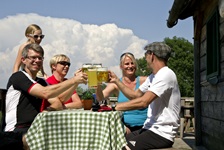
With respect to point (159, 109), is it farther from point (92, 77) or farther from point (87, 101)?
point (92, 77)

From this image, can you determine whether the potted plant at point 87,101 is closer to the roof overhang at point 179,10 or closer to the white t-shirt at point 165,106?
the white t-shirt at point 165,106

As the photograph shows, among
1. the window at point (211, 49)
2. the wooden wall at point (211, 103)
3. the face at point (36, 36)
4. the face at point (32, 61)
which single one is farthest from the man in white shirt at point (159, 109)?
the window at point (211, 49)

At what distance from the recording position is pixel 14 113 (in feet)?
12.6

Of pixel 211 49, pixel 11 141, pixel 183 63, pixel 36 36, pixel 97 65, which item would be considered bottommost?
pixel 11 141

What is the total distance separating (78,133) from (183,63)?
1449 inches

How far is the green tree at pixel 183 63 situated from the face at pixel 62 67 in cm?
3461

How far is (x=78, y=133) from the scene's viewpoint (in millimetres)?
3506

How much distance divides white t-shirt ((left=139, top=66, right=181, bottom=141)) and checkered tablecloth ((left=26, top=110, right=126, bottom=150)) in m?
0.63

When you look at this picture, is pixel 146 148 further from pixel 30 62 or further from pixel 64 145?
pixel 30 62

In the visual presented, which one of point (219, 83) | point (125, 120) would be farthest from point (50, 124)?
point (219, 83)

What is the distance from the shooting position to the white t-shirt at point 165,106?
3945mm

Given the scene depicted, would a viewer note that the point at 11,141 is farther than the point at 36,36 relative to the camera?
No

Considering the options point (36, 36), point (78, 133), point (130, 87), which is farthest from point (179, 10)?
point (78, 133)

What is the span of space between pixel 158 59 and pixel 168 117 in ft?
1.97
